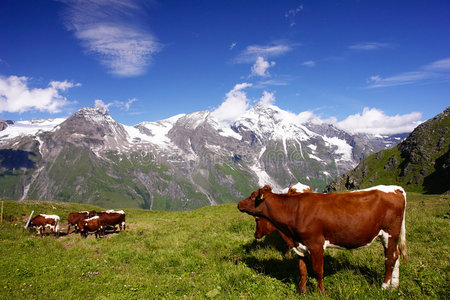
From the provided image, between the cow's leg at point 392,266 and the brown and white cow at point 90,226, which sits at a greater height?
the cow's leg at point 392,266

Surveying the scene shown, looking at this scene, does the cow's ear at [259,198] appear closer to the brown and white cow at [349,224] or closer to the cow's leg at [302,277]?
the brown and white cow at [349,224]

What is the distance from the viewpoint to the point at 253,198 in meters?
9.76

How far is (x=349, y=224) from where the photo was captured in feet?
24.9

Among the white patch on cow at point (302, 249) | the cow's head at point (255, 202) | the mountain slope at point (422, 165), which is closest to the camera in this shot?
Answer: the white patch on cow at point (302, 249)

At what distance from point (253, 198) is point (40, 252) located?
13879 millimetres

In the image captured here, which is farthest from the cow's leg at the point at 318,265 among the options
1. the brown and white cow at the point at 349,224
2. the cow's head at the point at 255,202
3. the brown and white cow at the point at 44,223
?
the brown and white cow at the point at 44,223

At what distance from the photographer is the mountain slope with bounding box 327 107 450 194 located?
158163mm

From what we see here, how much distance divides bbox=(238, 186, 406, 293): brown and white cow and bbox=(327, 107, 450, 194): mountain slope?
182 meters

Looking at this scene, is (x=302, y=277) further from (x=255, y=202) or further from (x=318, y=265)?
(x=255, y=202)

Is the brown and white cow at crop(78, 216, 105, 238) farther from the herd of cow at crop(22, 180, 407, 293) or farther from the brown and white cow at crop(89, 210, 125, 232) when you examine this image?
the herd of cow at crop(22, 180, 407, 293)

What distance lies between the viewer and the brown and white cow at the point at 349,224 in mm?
7617

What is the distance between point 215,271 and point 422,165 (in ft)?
720

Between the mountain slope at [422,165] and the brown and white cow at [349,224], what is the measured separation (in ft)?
598

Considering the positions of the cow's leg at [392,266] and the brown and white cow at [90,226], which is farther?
the brown and white cow at [90,226]
